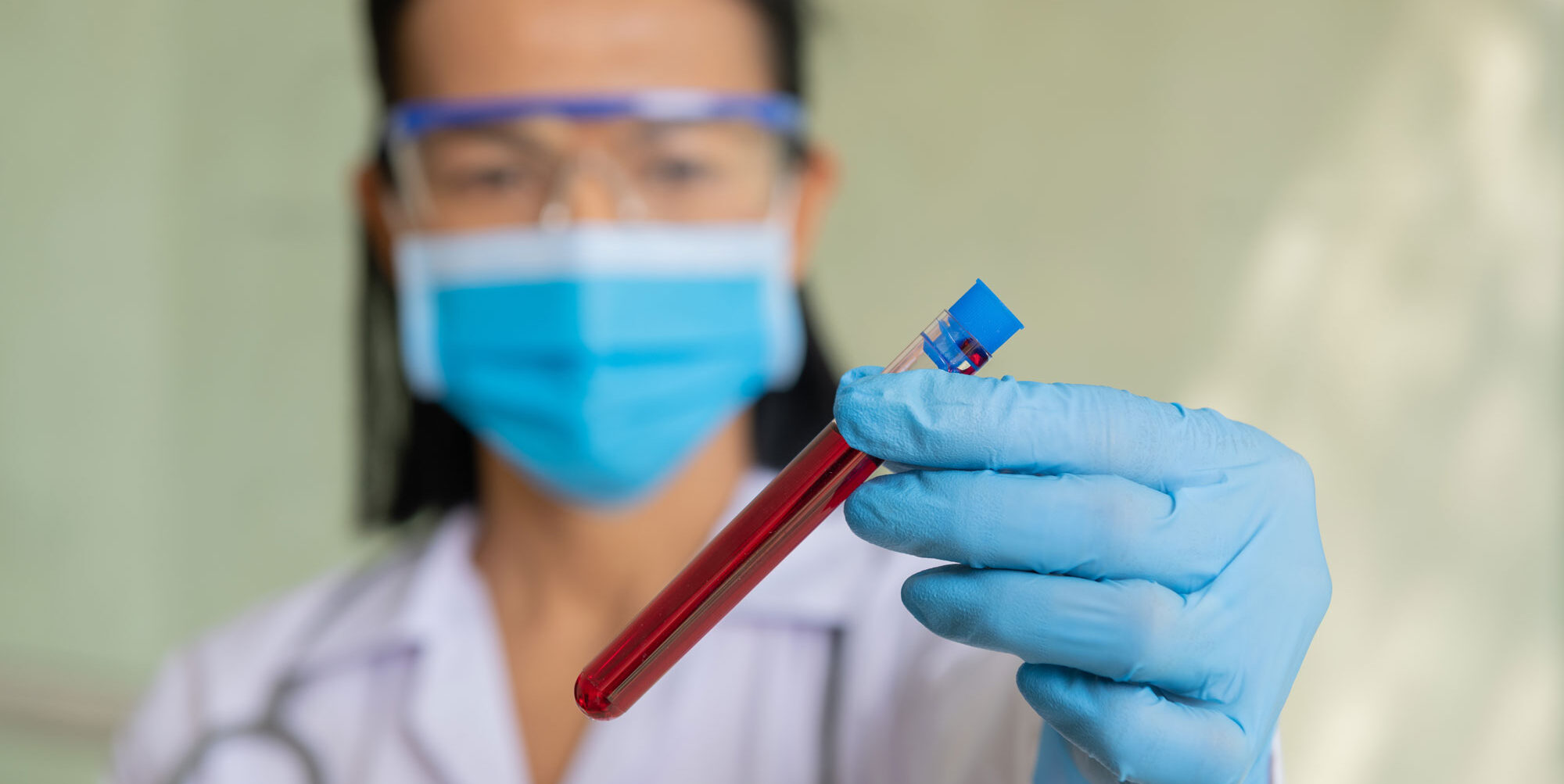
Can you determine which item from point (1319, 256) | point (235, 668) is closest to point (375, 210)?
point (235, 668)

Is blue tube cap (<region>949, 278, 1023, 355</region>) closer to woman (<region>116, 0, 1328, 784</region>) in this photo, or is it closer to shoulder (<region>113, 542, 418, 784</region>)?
woman (<region>116, 0, 1328, 784</region>)

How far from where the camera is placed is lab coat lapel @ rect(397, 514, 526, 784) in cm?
85

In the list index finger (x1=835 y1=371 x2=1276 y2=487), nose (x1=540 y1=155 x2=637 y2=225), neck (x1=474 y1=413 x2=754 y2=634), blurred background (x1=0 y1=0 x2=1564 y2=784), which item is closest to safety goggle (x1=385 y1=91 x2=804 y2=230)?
nose (x1=540 y1=155 x2=637 y2=225)

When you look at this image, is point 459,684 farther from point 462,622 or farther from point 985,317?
point 985,317

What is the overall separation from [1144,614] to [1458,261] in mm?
832

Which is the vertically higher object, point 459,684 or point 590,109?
point 590,109

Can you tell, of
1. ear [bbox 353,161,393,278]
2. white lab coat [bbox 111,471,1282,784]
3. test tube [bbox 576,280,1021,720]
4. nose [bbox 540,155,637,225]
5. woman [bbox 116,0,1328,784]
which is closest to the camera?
test tube [bbox 576,280,1021,720]

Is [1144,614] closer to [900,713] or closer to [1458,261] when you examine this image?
[900,713]

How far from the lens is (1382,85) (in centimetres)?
109

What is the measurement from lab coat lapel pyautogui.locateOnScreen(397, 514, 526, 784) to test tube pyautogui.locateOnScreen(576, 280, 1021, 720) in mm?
442

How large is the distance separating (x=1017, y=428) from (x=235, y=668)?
84 cm

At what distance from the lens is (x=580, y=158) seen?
933mm

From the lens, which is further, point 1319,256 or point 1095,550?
point 1319,256

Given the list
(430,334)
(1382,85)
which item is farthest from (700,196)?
(1382,85)
